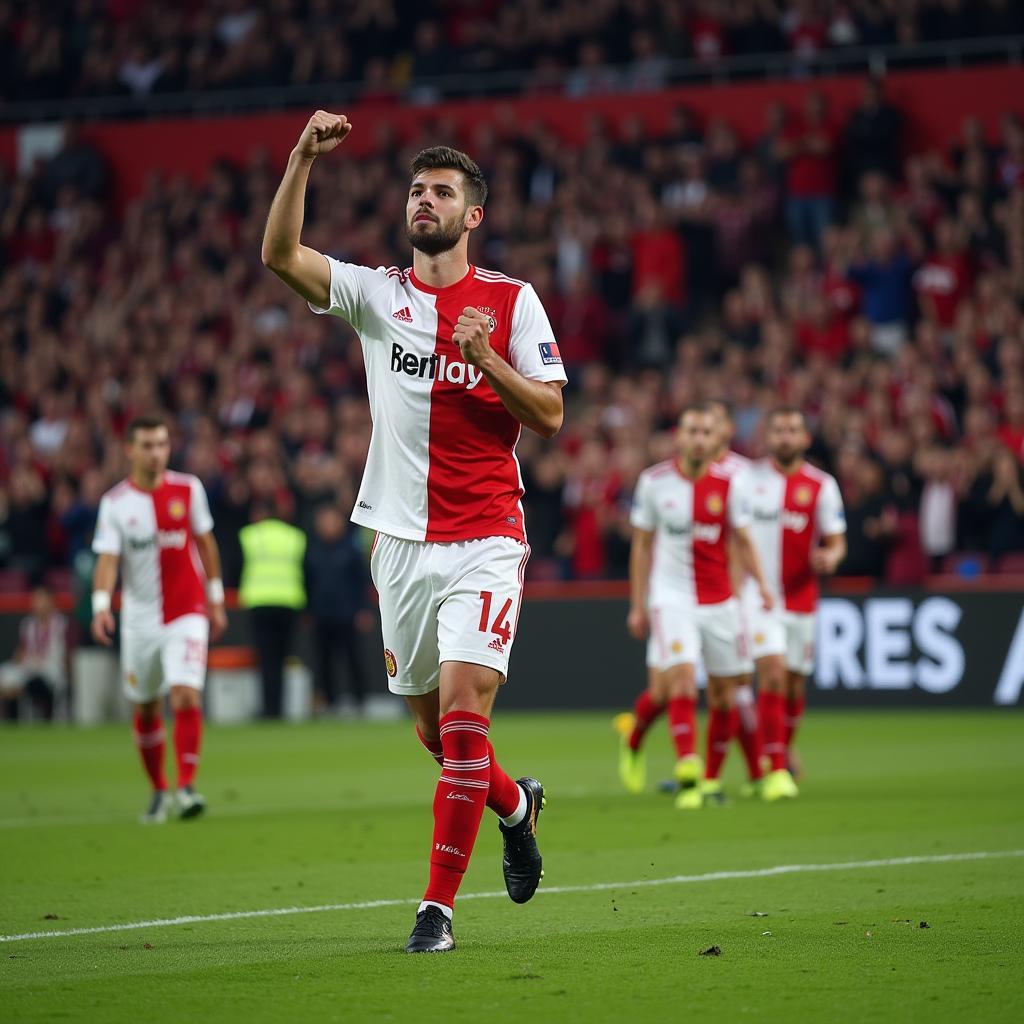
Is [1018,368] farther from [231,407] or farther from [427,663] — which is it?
[427,663]

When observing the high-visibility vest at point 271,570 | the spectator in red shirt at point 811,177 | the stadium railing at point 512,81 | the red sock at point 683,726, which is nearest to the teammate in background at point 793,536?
the red sock at point 683,726

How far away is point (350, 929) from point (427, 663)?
102 cm

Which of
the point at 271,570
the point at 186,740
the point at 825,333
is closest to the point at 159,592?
the point at 186,740

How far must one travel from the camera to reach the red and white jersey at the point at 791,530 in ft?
45.0

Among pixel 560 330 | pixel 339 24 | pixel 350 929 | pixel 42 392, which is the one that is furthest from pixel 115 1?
pixel 350 929

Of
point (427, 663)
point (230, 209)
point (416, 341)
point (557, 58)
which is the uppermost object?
point (557, 58)

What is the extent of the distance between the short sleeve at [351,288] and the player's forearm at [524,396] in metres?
0.64

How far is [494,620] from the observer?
6.79m

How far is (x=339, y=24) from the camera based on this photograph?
2955 centimetres

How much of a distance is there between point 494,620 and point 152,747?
5812 mm

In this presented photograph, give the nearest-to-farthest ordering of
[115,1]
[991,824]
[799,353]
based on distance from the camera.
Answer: [991,824], [799,353], [115,1]

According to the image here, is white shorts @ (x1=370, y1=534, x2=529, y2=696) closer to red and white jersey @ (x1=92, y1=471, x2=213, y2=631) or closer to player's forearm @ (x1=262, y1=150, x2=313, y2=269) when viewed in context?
player's forearm @ (x1=262, y1=150, x2=313, y2=269)

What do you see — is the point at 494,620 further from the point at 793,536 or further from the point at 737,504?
the point at 793,536

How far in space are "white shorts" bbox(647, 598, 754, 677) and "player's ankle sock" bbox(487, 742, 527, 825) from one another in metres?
5.29
